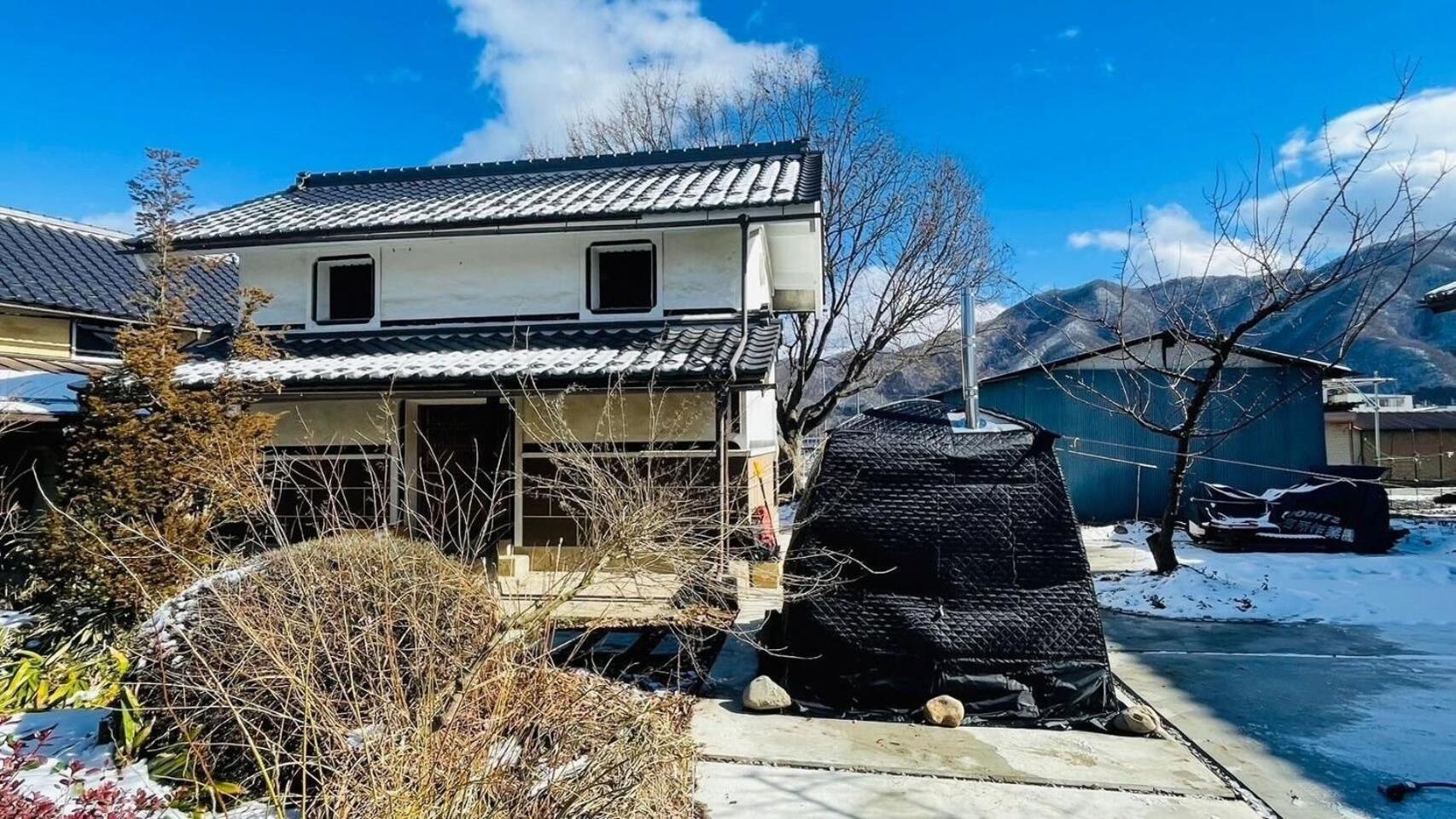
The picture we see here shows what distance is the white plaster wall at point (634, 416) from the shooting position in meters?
8.58

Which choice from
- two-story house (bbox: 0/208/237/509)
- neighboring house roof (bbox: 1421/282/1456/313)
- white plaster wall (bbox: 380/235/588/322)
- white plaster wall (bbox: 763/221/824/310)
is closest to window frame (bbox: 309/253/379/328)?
white plaster wall (bbox: 380/235/588/322)

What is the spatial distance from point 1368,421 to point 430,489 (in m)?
35.5

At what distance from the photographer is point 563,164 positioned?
12984 millimetres

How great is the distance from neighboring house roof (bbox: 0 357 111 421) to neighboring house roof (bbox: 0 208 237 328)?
93cm

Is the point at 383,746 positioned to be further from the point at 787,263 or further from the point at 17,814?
the point at 787,263

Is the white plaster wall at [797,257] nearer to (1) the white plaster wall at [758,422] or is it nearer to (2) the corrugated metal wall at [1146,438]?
(1) the white plaster wall at [758,422]

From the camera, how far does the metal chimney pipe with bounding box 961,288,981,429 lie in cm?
596

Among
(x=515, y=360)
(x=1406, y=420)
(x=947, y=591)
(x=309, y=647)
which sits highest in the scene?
(x=515, y=360)

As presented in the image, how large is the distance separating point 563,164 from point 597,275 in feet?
13.7

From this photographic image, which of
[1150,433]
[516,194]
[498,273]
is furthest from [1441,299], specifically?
[516,194]

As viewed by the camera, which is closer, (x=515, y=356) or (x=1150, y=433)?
(x=515, y=356)

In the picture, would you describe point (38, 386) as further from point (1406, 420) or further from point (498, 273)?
point (1406, 420)

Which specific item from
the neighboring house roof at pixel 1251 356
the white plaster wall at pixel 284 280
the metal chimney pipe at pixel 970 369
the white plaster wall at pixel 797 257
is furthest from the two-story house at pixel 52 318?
the neighboring house roof at pixel 1251 356

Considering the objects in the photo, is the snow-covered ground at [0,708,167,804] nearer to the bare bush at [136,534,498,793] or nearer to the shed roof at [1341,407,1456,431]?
the bare bush at [136,534,498,793]
